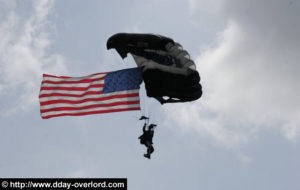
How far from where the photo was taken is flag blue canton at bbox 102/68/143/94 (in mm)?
45125

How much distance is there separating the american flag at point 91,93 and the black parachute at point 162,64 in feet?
3.83

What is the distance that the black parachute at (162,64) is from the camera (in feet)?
146

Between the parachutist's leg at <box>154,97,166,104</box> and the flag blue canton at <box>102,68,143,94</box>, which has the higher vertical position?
the flag blue canton at <box>102,68,143,94</box>

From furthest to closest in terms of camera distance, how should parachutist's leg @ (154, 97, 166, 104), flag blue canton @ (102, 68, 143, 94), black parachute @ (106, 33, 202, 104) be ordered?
parachutist's leg @ (154, 97, 166, 104), flag blue canton @ (102, 68, 143, 94), black parachute @ (106, 33, 202, 104)

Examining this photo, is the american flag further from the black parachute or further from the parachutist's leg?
the parachutist's leg

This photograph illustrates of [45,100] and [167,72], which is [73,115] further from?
[167,72]

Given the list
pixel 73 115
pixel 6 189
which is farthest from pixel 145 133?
pixel 6 189

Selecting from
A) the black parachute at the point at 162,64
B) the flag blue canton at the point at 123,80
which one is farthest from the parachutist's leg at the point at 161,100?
the flag blue canton at the point at 123,80

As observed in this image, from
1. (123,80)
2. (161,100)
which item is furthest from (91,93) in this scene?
(161,100)

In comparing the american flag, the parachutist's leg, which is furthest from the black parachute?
the american flag

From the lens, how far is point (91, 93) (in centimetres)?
4544

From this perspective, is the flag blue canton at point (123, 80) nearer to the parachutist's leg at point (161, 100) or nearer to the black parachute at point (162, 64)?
the black parachute at point (162, 64)

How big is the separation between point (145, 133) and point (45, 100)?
654 centimetres

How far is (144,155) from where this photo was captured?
143 feet
